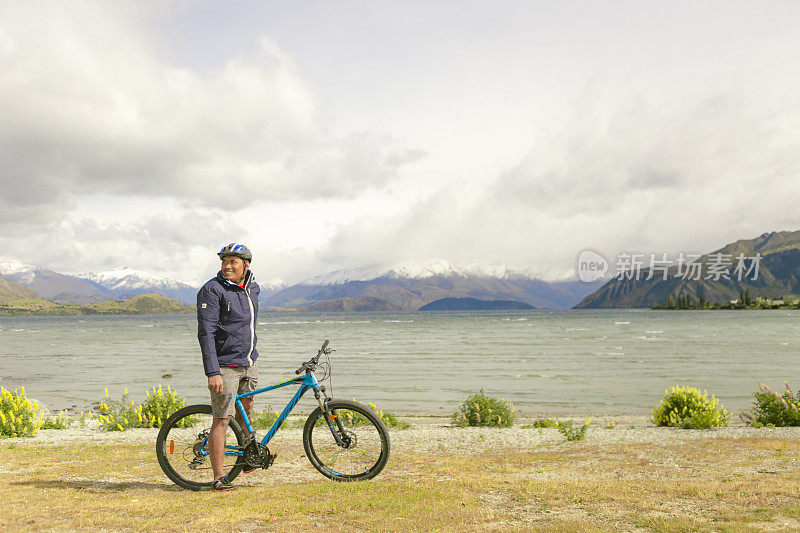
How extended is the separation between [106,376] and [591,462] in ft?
104

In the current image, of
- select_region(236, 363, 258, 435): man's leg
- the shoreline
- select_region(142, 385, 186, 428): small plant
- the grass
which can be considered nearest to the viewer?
the grass

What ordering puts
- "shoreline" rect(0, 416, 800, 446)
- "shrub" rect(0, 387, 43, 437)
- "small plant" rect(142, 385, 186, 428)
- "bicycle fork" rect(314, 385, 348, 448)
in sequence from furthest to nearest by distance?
1. "small plant" rect(142, 385, 186, 428)
2. "shrub" rect(0, 387, 43, 437)
3. "shoreline" rect(0, 416, 800, 446)
4. "bicycle fork" rect(314, 385, 348, 448)

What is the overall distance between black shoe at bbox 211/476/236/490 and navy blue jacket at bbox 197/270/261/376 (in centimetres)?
154

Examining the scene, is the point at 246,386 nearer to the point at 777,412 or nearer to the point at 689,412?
the point at 689,412

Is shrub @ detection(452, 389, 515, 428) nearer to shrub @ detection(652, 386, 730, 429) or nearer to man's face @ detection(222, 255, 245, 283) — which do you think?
shrub @ detection(652, 386, 730, 429)

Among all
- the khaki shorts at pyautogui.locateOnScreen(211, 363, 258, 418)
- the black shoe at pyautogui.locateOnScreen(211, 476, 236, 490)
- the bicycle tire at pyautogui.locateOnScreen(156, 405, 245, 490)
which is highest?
the khaki shorts at pyautogui.locateOnScreen(211, 363, 258, 418)

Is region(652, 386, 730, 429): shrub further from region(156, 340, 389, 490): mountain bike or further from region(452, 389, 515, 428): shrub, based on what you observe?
region(156, 340, 389, 490): mountain bike

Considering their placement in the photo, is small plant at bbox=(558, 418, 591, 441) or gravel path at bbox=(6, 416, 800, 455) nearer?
gravel path at bbox=(6, 416, 800, 455)

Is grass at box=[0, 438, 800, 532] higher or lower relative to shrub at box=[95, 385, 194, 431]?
higher

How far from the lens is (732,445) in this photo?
32.3 feet

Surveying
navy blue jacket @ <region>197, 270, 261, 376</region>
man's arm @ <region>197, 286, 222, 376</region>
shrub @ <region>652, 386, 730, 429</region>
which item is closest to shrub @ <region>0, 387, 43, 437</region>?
navy blue jacket @ <region>197, 270, 261, 376</region>

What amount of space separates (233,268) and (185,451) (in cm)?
276

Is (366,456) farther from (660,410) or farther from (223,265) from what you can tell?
(660,410)

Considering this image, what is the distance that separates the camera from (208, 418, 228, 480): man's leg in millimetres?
6750
